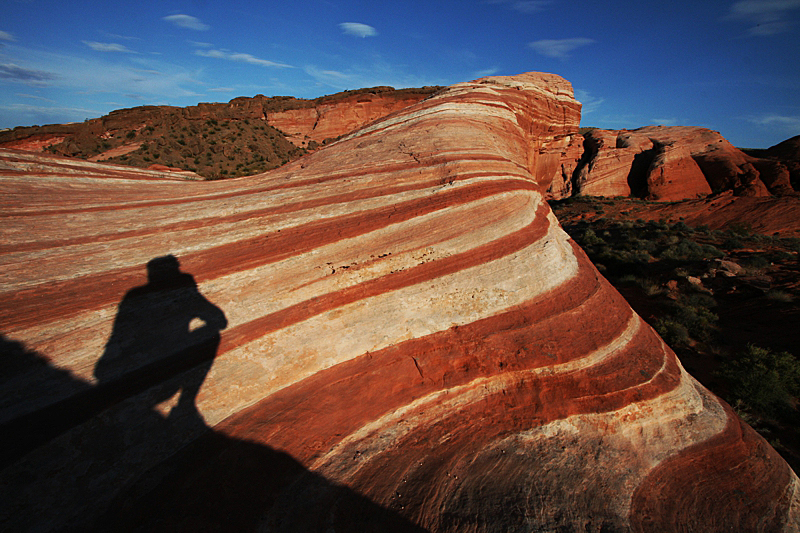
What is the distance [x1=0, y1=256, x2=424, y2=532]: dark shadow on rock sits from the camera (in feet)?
7.68

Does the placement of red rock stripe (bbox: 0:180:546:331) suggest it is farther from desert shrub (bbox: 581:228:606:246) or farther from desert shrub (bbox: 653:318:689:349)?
desert shrub (bbox: 581:228:606:246)

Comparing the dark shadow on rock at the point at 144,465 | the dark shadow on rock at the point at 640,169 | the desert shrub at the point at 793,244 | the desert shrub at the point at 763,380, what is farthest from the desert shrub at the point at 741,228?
the dark shadow on rock at the point at 144,465

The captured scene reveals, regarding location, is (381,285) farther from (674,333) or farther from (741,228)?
(741,228)

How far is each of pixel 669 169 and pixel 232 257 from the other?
38781 millimetres

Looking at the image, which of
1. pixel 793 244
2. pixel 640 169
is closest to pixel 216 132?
pixel 793 244

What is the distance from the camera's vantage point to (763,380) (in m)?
7.19

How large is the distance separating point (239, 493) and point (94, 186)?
538 cm

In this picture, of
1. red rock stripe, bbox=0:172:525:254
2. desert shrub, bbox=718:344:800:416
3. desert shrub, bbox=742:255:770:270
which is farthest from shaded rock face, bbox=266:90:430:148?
desert shrub, bbox=718:344:800:416

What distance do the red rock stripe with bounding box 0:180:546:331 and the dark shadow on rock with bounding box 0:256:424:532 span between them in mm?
355

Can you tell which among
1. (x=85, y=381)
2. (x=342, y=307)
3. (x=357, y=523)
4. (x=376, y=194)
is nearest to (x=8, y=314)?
(x=85, y=381)

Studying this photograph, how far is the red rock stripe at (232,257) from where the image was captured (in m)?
3.11

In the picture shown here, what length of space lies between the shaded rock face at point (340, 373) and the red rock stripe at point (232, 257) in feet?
0.07

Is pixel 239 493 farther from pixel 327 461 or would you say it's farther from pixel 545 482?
pixel 545 482

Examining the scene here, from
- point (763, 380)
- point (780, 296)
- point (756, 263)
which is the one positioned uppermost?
point (756, 263)
